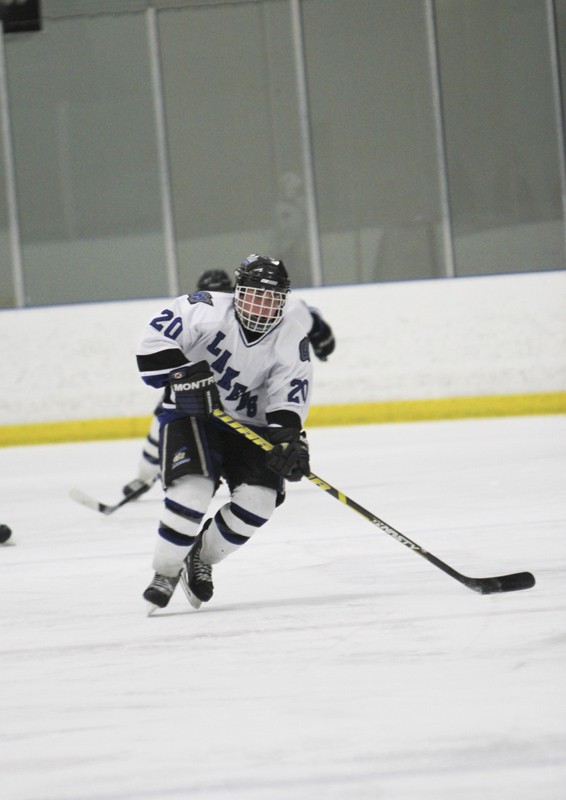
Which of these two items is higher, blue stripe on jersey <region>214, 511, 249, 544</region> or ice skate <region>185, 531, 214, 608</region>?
blue stripe on jersey <region>214, 511, 249, 544</region>

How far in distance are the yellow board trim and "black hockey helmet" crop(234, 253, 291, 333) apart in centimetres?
427

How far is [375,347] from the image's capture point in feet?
23.7

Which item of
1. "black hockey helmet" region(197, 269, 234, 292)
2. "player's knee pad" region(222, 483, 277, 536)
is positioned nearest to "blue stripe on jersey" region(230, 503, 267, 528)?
"player's knee pad" region(222, 483, 277, 536)

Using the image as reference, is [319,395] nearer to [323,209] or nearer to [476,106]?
[323,209]

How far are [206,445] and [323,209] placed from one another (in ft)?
17.6

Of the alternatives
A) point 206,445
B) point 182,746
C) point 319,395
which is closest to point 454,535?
point 206,445

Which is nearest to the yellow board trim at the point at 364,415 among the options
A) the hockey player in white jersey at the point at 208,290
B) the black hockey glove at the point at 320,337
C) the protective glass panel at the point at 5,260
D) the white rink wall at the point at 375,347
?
the white rink wall at the point at 375,347

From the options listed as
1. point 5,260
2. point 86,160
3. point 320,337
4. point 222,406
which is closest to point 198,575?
point 222,406

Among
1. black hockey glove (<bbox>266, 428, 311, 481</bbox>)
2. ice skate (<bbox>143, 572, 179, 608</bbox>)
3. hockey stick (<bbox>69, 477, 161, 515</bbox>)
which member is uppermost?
black hockey glove (<bbox>266, 428, 311, 481</bbox>)

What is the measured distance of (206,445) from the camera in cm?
294

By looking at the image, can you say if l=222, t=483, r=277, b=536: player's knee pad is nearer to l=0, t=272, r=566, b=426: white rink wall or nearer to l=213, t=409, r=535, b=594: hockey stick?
l=213, t=409, r=535, b=594: hockey stick

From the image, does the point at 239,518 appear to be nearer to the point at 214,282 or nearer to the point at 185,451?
the point at 185,451

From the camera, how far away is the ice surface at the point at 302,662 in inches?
69.7

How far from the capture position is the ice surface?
5.81 ft
